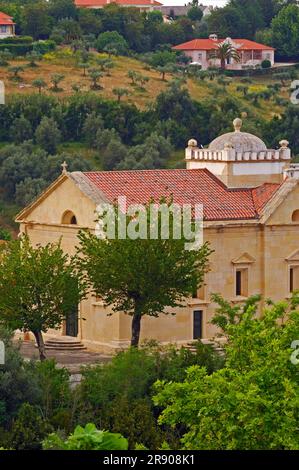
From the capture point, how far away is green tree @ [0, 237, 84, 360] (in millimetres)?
61719

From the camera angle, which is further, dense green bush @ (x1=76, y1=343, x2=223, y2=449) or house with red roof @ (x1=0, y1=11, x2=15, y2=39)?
house with red roof @ (x1=0, y1=11, x2=15, y2=39)

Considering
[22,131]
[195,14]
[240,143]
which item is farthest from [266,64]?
[240,143]

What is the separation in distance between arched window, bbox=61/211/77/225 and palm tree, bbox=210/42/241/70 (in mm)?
83302

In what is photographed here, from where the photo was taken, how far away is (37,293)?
61.9m

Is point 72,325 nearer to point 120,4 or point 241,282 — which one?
point 241,282

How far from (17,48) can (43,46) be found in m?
1.88

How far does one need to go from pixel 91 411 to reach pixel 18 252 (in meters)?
9.94

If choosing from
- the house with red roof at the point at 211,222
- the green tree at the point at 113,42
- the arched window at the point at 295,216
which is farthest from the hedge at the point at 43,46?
the arched window at the point at 295,216

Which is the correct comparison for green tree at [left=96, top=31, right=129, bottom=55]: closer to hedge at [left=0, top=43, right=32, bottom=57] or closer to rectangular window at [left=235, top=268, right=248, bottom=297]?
hedge at [left=0, top=43, right=32, bottom=57]

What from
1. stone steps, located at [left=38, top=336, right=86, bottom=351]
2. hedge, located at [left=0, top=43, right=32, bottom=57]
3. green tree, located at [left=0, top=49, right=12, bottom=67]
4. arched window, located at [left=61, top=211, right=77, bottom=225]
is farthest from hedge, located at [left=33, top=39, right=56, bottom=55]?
stone steps, located at [left=38, top=336, right=86, bottom=351]

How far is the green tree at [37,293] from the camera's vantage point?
202 feet

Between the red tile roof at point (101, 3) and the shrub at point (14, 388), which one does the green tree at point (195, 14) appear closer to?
the red tile roof at point (101, 3)

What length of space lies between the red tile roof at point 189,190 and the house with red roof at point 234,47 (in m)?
83.0

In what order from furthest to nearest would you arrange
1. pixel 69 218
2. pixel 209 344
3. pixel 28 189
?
pixel 28 189, pixel 69 218, pixel 209 344
